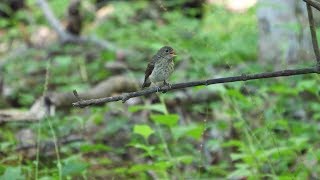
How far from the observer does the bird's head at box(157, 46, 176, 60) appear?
3992 mm

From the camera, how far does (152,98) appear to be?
564 cm

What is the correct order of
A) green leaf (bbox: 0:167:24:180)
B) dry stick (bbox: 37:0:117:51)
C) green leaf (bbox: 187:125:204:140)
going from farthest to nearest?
dry stick (bbox: 37:0:117:51) → green leaf (bbox: 187:125:204:140) → green leaf (bbox: 0:167:24:180)

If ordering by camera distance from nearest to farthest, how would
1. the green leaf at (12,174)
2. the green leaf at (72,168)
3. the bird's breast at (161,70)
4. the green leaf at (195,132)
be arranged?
the green leaf at (12,174)
the green leaf at (72,168)
the bird's breast at (161,70)
the green leaf at (195,132)

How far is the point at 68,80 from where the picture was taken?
722 centimetres

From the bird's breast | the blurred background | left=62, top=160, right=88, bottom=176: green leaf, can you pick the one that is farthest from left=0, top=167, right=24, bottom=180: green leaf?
the bird's breast

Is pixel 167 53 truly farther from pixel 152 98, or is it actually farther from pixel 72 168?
pixel 152 98

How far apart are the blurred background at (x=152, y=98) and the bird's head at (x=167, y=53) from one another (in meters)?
0.07

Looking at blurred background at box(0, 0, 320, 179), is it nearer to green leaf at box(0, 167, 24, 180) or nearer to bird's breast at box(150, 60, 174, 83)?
green leaf at box(0, 167, 24, 180)

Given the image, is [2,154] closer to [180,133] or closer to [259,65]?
[180,133]

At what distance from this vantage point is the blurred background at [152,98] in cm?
411

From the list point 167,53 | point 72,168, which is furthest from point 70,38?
point 72,168

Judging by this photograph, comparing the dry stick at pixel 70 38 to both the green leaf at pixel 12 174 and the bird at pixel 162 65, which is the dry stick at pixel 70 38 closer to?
the bird at pixel 162 65

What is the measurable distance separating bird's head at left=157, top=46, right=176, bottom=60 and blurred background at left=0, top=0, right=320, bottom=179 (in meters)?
0.07

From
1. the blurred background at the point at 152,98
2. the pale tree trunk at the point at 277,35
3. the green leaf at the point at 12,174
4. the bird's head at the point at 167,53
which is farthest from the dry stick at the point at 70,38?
the green leaf at the point at 12,174
